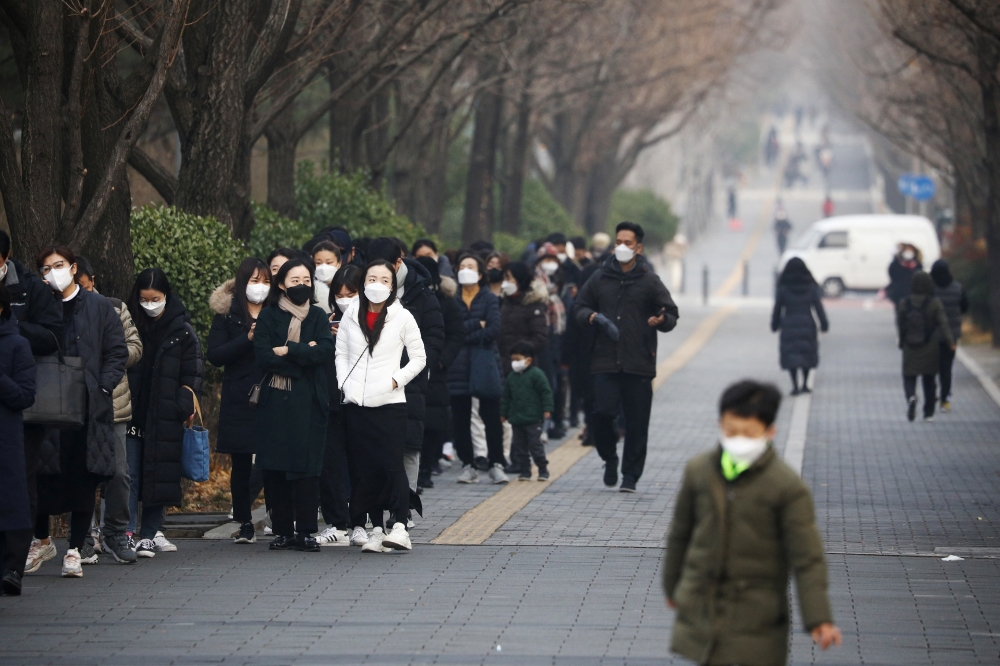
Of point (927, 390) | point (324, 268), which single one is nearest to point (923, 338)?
point (927, 390)

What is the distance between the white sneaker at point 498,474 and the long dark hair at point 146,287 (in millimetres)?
3834

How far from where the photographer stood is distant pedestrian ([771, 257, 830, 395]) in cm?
1944

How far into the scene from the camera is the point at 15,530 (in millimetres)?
7559

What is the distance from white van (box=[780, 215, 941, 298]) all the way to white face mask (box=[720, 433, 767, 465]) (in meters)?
35.8

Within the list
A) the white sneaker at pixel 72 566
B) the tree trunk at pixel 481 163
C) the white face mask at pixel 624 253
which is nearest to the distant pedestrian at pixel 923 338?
the white face mask at pixel 624 253

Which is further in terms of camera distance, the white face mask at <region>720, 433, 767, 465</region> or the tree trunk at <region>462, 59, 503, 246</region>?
the tree trunk at <region>462, 59, 503, 246</region>

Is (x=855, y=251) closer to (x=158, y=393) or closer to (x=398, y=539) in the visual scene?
(x=398, y=539)

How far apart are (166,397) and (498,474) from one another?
3.84 m

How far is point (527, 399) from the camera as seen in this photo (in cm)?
1219

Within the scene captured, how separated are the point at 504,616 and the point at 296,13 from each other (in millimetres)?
7050

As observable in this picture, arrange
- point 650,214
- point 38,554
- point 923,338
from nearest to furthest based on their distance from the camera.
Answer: point 38,554, point 923,338, point 650,214

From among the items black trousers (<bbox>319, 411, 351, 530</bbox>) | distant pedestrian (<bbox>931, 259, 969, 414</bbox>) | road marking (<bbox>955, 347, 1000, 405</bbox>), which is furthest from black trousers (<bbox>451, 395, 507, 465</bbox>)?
road marking (<bbox>955, 347, 1000, 405</bbox>)

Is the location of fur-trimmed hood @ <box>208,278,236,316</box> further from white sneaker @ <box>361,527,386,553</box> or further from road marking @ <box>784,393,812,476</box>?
road marking @ <box>784,393,812,476</box>

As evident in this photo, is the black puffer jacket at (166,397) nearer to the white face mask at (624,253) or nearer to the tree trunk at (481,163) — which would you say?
the white face mask at (624,253)
